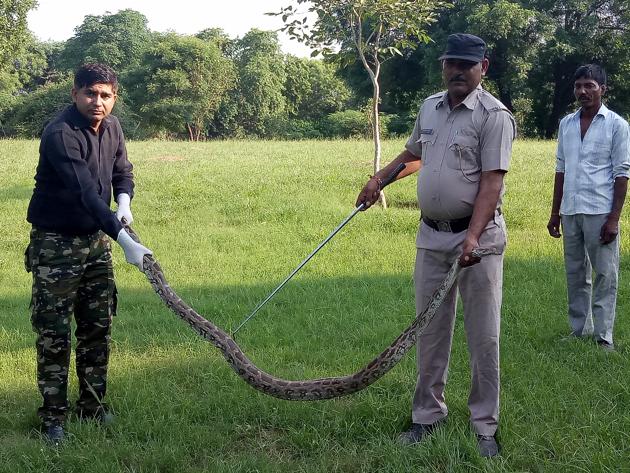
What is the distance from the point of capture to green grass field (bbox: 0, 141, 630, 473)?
3.83 metres

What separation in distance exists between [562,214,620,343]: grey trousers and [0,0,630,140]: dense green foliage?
273 inches

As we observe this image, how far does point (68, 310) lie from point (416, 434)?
7.72 feet

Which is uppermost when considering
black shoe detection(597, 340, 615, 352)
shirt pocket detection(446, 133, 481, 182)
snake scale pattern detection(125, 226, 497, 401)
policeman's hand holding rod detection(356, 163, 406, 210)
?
shirt pocket detection(446, 133, 481, 182)

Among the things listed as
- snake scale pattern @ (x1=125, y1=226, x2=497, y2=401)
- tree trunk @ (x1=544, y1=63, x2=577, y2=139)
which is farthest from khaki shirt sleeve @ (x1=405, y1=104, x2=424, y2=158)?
tree trunk @ (x1=544, y1=63, x2=577, y2=139)

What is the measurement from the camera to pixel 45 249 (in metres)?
4.16

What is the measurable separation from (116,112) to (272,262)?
36163 mm

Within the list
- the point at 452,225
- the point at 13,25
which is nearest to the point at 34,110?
the point at 13,25

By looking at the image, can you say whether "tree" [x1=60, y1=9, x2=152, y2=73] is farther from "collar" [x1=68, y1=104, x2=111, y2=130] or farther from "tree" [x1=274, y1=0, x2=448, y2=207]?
"collar" [x1=68, y1=104, x2=111, y2=130]

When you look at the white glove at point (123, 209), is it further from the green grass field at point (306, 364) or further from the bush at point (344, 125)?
the bush at point (344, 125)

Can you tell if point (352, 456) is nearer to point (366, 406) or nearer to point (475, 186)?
point (366, 406)

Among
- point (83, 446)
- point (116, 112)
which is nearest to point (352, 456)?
point (83, 446)

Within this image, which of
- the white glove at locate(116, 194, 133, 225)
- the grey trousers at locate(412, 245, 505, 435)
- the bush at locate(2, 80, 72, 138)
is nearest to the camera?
the grey trousers at locate(412, 245, 505, 435)

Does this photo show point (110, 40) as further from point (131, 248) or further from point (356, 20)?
point (131, 248)

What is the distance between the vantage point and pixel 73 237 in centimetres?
423
